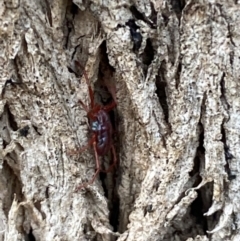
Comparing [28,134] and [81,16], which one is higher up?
[81,16]

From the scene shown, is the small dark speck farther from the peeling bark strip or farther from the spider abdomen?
the spider abdomen

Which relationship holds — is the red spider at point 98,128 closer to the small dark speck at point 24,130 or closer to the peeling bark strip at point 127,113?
the peeling bark strip at point 127,113

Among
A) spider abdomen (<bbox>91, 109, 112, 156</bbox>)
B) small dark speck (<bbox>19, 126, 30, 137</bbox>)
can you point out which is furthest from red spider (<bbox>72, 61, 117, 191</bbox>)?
small dark speck (<bbox>19, 126, 30, 137</bbox>)

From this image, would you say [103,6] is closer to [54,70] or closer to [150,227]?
[54,70]

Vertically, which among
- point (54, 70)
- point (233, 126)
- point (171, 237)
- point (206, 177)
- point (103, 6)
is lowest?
point (171, 237)

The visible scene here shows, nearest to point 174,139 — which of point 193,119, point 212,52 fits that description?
point 193,119

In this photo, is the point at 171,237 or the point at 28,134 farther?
the point at 171,237
